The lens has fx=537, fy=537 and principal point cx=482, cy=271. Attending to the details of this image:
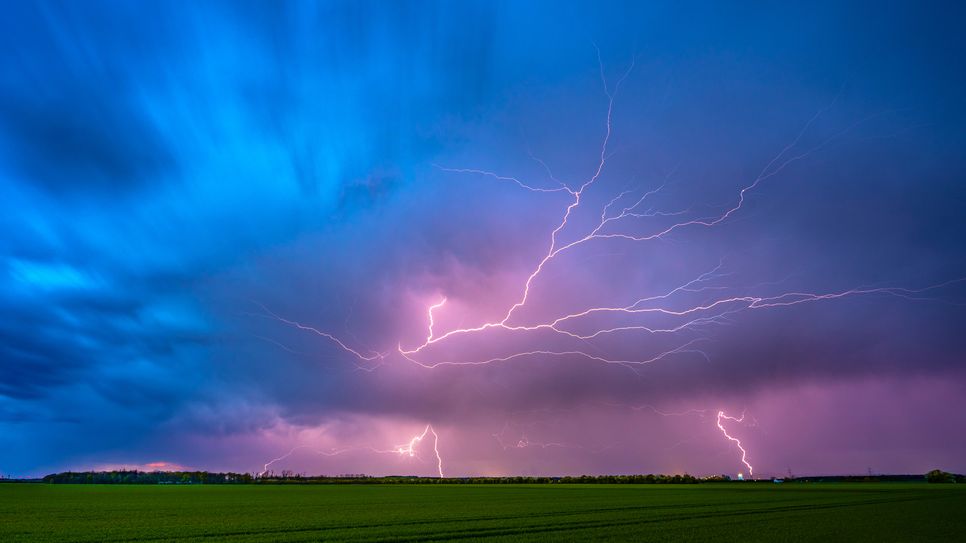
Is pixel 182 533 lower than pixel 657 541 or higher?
higher

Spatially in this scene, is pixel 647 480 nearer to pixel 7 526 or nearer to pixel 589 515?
pixel 589 515

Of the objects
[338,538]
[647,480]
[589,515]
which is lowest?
[647,480]

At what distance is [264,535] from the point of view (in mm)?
17562

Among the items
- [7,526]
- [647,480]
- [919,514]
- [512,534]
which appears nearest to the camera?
[512,534]

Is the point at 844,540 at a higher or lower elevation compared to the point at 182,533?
lower

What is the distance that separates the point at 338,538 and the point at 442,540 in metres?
3.31

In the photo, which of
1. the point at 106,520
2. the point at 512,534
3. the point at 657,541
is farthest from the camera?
the point at 106,520

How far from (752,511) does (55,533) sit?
29.3 metres

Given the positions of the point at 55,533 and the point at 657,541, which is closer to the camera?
the point at 657,541

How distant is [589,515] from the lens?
965 inches

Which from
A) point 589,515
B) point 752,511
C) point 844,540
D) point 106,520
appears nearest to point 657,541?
point 844,540

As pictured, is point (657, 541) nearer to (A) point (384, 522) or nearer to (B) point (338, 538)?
(B) point (338, 538)

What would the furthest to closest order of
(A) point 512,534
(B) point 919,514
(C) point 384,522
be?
(B) point 919,514
(C) point 384,522
(A) point 512,534

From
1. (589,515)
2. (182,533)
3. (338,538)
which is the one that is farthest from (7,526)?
(589,515)
